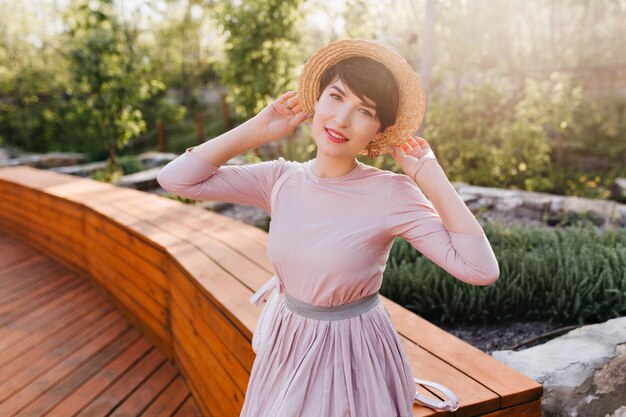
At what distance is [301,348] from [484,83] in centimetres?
715

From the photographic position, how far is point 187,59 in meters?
17.4

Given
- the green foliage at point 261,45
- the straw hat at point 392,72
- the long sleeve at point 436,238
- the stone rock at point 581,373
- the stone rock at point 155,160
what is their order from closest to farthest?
1. the long sleeve at point 436,238
2. the straw hat at point 392,72
3. the stone rock at point 581,373
4. the green foliage at point 261,45
5. the stone rock at point 155,160

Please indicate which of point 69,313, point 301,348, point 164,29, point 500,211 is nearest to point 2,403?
point 69,313

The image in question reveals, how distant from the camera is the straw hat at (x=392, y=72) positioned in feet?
3.89

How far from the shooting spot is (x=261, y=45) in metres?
6.36

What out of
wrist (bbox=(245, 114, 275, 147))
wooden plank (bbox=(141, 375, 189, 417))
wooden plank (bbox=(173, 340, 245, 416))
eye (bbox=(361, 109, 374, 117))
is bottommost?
wooden plank (bbox=(141, 375, 189, 417))

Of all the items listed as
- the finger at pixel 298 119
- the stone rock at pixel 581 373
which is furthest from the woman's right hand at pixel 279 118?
the stone rock at pixel 581 373

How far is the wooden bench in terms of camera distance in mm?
1552

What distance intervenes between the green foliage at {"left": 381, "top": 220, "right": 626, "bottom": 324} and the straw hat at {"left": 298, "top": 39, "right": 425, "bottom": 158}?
1.50 m

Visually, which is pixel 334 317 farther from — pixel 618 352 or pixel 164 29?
pixel 164 29

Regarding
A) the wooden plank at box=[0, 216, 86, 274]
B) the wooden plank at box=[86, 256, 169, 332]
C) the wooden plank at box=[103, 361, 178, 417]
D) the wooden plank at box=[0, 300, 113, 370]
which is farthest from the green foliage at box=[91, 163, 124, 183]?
the wooden plank at box=[103, 361, 178, 417]

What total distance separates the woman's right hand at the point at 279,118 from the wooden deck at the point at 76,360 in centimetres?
161

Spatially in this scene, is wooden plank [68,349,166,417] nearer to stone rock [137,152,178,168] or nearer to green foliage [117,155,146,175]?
green foliage [117,155,146,175]

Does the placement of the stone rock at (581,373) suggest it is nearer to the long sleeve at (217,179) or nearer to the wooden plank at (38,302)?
the long sleeve at (217,179)
